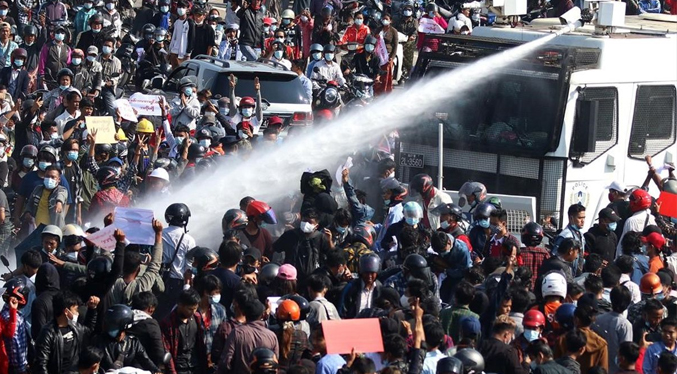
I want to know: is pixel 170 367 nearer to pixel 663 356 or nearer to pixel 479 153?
pixel 663 356

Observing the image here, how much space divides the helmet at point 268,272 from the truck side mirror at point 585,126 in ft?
15.2

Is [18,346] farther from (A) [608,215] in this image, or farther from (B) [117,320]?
(A) [608,215]

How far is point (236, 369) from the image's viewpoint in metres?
9.95

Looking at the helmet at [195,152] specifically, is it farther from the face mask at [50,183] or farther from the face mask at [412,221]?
the face mask at [412,221]

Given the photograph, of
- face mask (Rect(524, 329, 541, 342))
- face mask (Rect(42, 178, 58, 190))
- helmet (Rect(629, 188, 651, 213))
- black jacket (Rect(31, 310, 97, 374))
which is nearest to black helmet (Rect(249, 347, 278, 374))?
black jacket (Rect(31, 310, 97, 374))

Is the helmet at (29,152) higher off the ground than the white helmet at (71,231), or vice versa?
the white helmet at (71,231)

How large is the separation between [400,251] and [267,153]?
4836 mm

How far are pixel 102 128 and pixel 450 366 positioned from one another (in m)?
8.22

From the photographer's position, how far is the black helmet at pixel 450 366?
9.07 metres

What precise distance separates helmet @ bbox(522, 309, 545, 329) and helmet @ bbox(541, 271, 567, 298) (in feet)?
2.52

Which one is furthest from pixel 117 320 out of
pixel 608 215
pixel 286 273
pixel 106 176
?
pixel 608 215

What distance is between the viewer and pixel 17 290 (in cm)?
1032

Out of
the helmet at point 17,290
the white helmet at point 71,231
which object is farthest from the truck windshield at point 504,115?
the helmet at point 17,290

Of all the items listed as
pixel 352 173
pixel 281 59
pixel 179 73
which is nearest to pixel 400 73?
pixel 281 59
